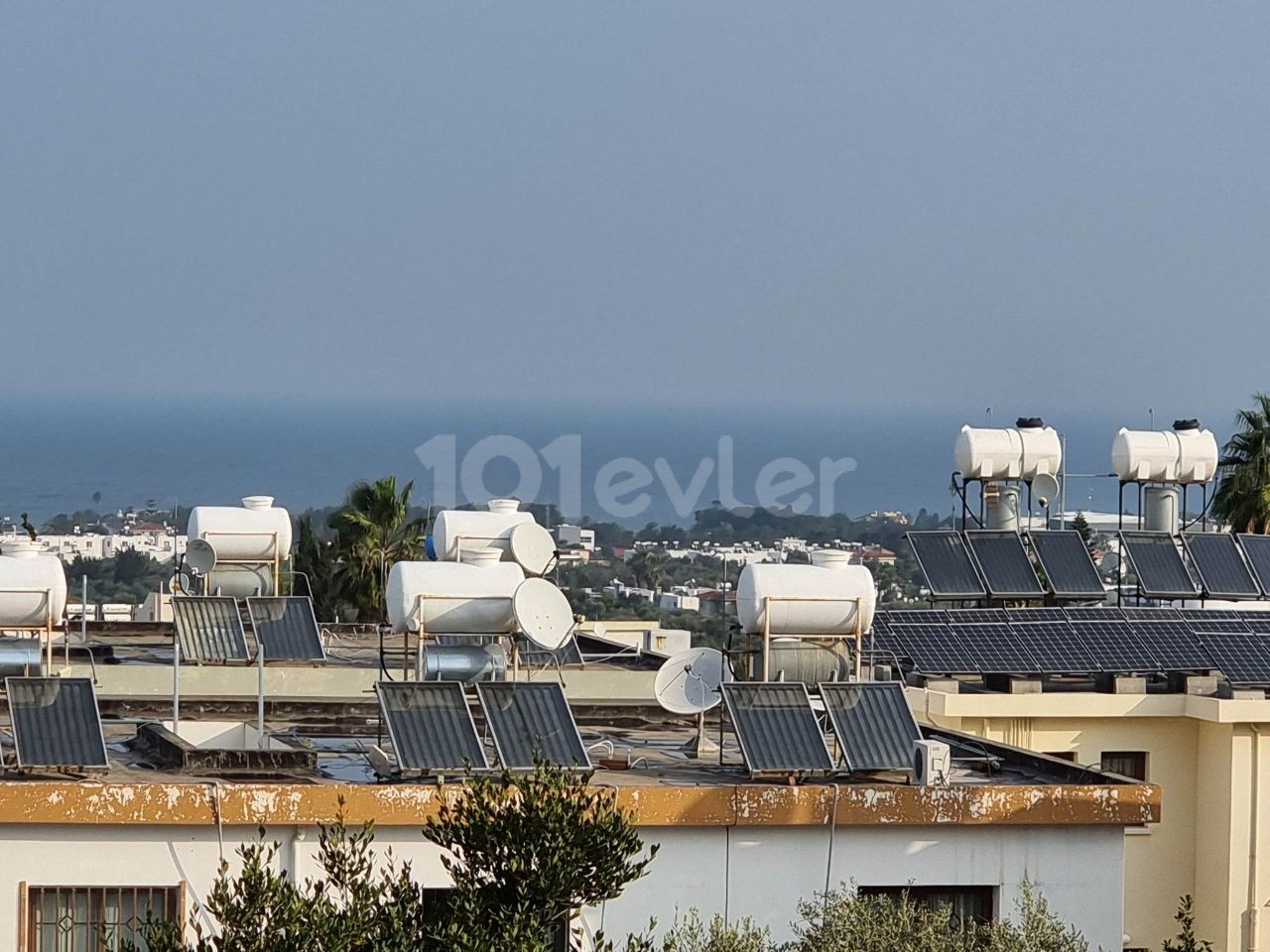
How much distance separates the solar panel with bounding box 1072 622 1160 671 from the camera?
27922 millimetres

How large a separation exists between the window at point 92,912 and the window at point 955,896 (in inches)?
231

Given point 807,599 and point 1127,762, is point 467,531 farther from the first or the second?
point 1127,762

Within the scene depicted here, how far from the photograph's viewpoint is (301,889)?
17.6 m

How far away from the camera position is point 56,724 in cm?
1866

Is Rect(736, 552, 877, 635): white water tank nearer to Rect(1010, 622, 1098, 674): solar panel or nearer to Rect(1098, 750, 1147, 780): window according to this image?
Rect(1098, 750, 1147, 780): window

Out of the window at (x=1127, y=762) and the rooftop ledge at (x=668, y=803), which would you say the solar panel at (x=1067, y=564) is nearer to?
the window at (x=1127, y=762)

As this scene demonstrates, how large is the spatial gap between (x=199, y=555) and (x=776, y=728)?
12007 mm

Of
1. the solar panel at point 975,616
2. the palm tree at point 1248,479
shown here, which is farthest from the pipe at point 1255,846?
the palm tree at point 1248,479

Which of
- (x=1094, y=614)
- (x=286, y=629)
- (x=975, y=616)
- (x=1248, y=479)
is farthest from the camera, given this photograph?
(x=1248, y=479)

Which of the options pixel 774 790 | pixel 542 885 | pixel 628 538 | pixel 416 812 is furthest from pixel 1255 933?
pixel 628 538

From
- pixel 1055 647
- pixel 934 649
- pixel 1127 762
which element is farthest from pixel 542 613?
pixel 1055 647

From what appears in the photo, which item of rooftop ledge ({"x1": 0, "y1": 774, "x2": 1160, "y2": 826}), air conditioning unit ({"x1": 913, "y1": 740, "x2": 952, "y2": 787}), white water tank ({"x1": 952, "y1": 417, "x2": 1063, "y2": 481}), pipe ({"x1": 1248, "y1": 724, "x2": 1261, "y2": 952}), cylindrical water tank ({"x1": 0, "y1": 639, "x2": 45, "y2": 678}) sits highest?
white water tank ({"x1": 952, "y1": 417, "x2": 1063, "y2": 481})

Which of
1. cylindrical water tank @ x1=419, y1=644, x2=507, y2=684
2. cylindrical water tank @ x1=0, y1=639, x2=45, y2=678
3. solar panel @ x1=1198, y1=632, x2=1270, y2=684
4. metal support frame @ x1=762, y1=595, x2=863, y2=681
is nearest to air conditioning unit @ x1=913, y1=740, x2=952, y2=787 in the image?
metal support frame @ x1=762, y1=595, x2=863, y2=681

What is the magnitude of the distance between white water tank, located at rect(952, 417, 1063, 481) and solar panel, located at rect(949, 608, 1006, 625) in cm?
527
